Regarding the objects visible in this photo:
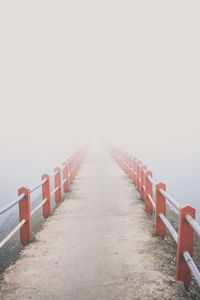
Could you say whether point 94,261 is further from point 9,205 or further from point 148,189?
point 148,189

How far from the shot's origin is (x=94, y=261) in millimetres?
4340

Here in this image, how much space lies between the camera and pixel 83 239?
539cm

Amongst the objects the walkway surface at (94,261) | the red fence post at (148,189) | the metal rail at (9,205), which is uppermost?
the metal rail at (9,205)

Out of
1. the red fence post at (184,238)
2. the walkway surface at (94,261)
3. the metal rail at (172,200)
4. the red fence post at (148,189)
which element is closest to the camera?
the red fence post at (184,238)

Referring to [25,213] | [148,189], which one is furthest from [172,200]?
[148,189]

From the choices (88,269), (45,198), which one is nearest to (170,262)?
(88,269)

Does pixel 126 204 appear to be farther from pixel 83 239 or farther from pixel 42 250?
pixel 42 250

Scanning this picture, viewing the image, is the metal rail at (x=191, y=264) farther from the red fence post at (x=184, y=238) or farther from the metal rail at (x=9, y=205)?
the metal rail at (x=9, y=205)

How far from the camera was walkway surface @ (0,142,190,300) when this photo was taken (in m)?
3.45

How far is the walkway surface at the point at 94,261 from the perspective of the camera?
11.3ft

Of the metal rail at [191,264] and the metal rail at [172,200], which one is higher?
the metal rail at [172,200]

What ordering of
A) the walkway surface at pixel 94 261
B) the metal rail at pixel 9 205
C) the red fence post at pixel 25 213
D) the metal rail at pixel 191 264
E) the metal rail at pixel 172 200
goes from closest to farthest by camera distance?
the metal rail at pixel 191 264
the walkway surface at pixel 94 261
the metal rail at pixel 172 200
the metal rail at pixel 9 205
the red fence post at pixel 25 213

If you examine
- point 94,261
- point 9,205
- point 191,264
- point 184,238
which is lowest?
point 94,261

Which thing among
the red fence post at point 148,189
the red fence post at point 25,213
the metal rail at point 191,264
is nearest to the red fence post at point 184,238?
the metal rail at point 191,264
